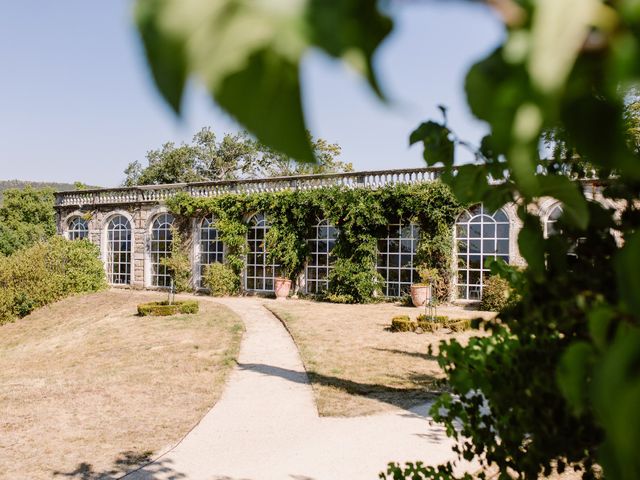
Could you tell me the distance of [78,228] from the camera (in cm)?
2244

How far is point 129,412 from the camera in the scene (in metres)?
6.06

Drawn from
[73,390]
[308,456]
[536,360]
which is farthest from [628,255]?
[73,390]

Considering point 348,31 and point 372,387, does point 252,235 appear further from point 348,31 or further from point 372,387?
point 348,31

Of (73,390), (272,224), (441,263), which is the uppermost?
(272,224)

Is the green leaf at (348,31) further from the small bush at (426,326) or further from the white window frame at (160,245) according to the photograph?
the white window frame at (160,245)

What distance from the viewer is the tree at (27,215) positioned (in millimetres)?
34250

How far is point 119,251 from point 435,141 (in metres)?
21.9

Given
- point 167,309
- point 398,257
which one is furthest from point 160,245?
point 398,257

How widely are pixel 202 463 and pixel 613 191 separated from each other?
428cm

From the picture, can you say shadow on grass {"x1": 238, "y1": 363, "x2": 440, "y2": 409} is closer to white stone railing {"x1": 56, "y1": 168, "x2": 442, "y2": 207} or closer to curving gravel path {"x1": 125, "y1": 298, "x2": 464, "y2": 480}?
curving gravel path {"x1": 125, "y1": 298, "x2": 464, "y2": 480}

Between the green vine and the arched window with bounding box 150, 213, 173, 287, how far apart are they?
2.29 m

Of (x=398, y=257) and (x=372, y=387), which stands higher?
(x=398, y=257)

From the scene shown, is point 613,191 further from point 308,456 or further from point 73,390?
point 73,390

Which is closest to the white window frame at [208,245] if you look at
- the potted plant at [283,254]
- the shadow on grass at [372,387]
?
the potted plant at [283,254]
